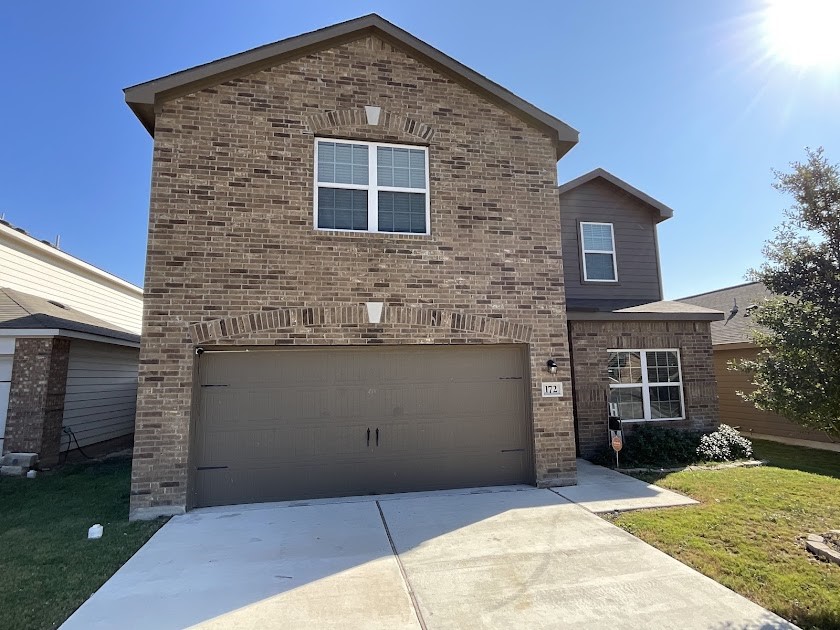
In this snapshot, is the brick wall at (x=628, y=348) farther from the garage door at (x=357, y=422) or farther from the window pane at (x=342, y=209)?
the window pane at (x=342, y=209)

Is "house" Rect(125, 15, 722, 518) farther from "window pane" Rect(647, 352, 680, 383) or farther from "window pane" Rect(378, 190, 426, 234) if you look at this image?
"window pane" Rect(647, 352, 680, 383)

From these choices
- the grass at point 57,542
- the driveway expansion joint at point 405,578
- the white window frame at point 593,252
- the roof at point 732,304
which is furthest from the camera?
the roof at point 732,304

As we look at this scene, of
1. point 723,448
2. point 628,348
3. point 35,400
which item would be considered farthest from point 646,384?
point 35,400

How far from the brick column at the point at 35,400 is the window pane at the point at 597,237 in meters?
12.0

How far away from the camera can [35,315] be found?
33.3 ft

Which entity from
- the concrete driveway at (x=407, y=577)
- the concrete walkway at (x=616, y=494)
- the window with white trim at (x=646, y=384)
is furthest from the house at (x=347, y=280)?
the window with white trim at (x=646, y=384)

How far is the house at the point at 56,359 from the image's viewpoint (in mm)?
9445

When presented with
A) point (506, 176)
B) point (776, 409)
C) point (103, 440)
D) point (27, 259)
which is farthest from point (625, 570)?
point (27, 259)

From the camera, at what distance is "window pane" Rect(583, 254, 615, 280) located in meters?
11.9

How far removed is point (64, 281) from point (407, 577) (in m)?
15.1

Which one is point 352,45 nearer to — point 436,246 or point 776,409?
point 436,246

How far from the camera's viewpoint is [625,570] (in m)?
4.60

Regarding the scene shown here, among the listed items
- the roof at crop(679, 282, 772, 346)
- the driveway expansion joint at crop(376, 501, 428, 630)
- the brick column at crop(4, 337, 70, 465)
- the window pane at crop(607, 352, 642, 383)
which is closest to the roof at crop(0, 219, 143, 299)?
the brick column at crop(4, 337, 70, 465)

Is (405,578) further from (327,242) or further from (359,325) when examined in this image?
(327,242)
